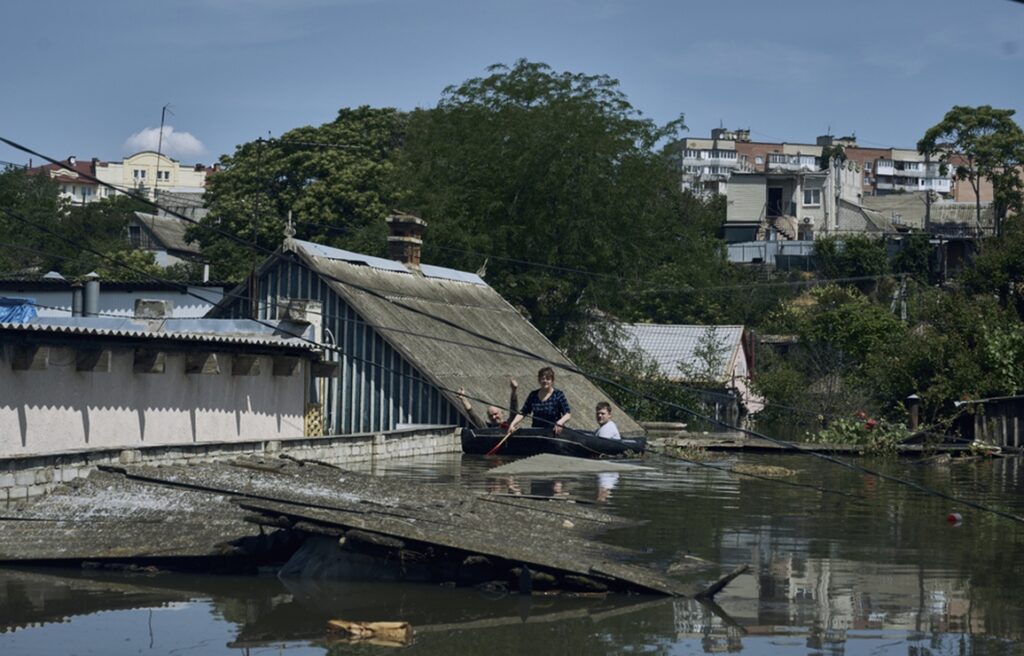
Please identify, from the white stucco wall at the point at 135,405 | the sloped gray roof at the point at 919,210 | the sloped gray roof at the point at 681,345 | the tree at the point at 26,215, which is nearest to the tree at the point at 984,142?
the sloped gray roof at the point at 919,210

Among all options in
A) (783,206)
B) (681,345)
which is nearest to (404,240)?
(681,345)

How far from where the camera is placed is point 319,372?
27.3m

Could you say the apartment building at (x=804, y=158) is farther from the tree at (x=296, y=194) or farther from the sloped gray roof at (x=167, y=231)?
the tree at (x=296, y=194)

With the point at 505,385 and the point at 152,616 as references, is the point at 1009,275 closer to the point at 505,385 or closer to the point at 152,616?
the point at 505,385

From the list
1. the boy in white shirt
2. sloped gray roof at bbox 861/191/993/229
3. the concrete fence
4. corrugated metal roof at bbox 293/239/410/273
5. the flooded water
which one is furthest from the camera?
sloped gray roof at bbox 861/191/993/229

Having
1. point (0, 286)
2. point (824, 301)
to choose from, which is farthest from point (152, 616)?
point (824, 301)

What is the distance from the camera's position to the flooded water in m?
10.6

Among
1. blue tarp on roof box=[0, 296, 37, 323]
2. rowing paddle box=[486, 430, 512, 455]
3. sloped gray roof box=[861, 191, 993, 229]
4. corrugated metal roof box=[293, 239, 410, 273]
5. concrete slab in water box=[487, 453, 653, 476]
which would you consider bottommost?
concrete slab in water box=[487, 453, 653, 476]

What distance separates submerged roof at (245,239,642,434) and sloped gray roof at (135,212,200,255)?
50.3 metres

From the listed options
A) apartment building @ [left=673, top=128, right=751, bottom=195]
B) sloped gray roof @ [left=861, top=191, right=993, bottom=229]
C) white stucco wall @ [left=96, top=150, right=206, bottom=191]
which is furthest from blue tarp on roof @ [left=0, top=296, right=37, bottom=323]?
apartment building @ [left=673, top=128, right=751, bottom=195]

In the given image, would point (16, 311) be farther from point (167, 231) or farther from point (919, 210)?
point (919, 210)

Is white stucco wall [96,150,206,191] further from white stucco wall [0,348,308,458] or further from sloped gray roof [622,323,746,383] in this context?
white stucco wall [0,348,308,458]

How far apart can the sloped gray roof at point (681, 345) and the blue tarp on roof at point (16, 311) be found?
23504 millimetres

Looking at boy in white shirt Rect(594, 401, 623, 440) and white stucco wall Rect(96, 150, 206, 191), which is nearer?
boy in white shirt Rect(594, 401, 623, 440)
